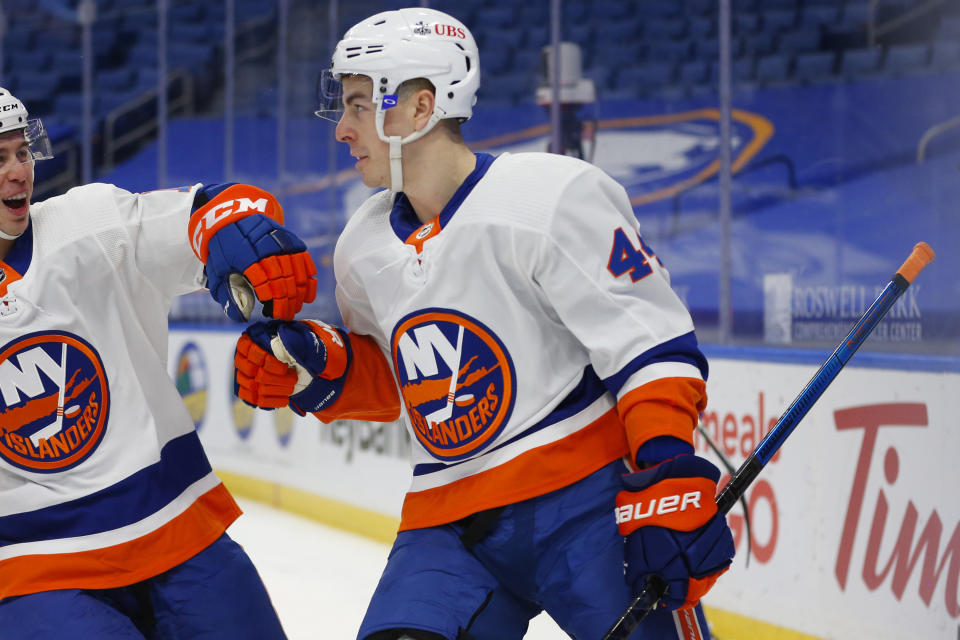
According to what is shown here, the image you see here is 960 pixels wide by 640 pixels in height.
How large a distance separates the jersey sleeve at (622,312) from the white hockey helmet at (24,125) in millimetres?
824

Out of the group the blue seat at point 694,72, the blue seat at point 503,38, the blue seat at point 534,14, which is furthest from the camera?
the blue seat at point 503,38

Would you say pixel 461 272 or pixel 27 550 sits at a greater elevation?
pixel 461 272

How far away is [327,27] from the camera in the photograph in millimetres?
5238

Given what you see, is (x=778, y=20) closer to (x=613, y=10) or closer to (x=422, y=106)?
(x=613, y=10)

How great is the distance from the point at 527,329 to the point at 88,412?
65 centimetres

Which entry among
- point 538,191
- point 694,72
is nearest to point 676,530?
point 538,191

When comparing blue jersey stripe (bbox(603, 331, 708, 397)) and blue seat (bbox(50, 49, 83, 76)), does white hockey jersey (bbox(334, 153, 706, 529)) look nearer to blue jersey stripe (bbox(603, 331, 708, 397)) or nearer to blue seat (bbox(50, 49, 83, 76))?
blue jersey stripe (bbox(603, 331, 708, 397))

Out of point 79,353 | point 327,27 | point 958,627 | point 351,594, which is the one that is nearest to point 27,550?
point 79,353

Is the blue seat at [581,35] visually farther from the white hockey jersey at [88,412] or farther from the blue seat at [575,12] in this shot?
the white hockey jersey at [88,412]

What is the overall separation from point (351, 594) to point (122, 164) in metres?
4.02

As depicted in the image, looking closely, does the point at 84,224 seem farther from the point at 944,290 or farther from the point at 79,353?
the point at 944,290

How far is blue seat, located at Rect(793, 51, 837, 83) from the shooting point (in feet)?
11.7

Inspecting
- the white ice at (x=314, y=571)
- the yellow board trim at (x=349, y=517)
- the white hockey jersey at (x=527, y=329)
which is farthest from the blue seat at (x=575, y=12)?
the white hockey jersey at (x=527, y=329)

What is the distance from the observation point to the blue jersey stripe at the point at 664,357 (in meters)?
1.44
